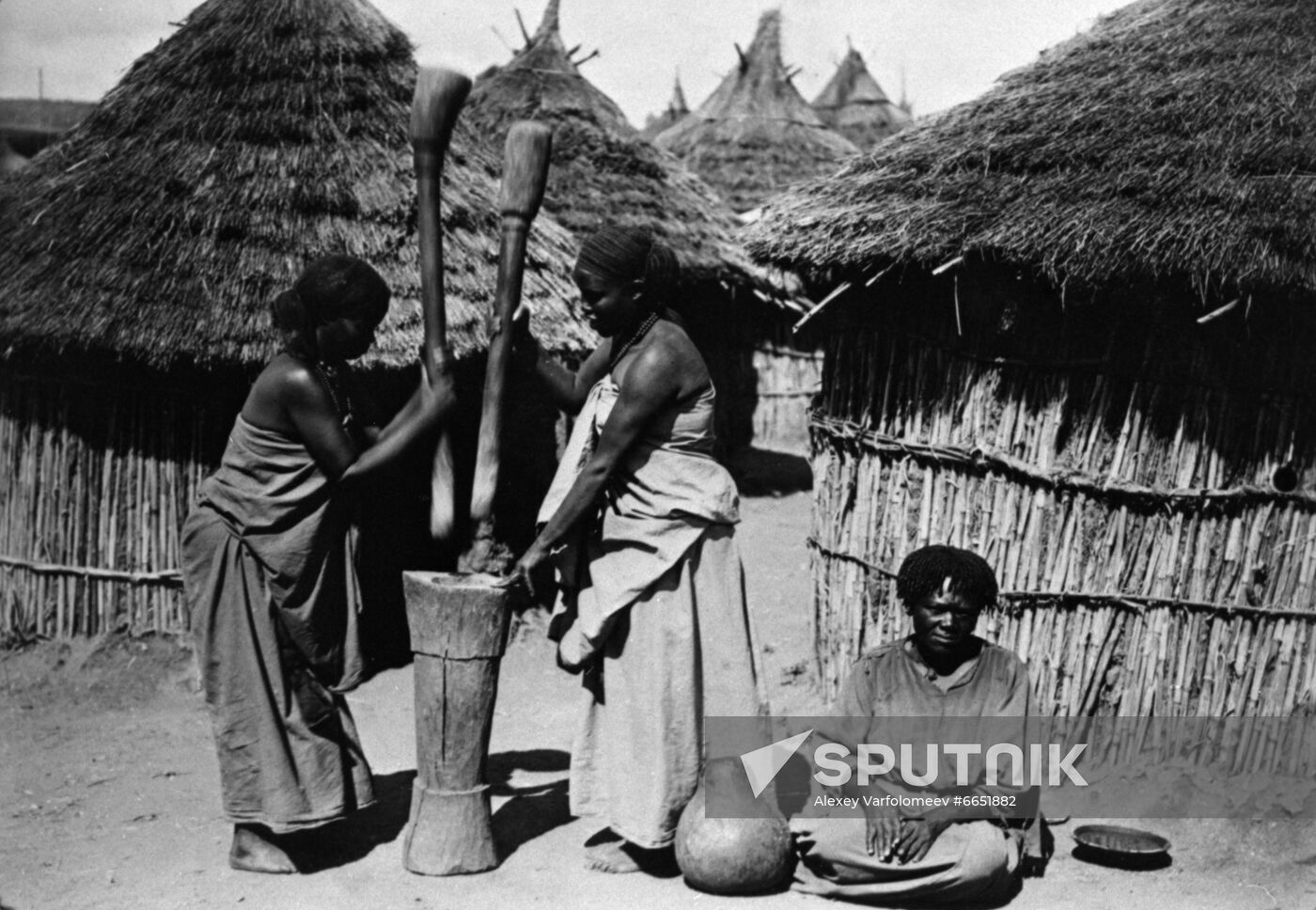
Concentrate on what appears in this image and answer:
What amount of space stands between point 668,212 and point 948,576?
8.59m

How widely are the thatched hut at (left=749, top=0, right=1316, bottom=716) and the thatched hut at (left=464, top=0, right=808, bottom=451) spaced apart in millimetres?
6115

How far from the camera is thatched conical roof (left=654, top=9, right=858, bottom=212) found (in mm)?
16734

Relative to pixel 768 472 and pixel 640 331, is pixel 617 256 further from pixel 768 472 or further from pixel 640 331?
pixel 768 472

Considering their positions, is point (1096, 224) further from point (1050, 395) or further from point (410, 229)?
point (410, 229)

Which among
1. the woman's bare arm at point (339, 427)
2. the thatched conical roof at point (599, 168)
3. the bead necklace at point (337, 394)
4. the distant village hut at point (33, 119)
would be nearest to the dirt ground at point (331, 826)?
the woman's bare arm at point (339, 427)

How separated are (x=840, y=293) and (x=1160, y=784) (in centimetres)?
252

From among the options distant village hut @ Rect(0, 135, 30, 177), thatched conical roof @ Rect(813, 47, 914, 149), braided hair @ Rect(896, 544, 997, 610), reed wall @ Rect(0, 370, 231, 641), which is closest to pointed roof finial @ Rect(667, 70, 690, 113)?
thatched conical roof @ Rect(813, 47, 914, 149)

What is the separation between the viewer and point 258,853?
381 cm

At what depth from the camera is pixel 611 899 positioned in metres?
3.67

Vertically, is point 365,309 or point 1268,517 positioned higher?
point 365,309

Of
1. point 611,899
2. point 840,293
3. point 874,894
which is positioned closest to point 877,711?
point 874,894

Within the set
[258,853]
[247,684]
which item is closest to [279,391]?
[247,684]

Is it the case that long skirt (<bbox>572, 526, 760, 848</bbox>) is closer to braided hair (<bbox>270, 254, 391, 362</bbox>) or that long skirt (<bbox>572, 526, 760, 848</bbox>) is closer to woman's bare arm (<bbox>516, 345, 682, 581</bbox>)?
woman's bare arm (<bbox>516, 345, 682, 581</bbox>)

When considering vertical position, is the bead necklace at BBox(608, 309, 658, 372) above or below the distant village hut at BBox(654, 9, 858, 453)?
below
